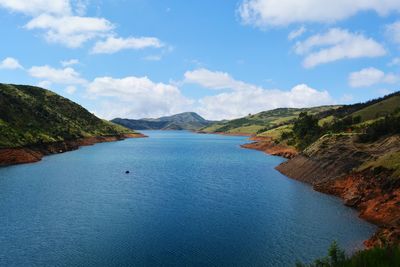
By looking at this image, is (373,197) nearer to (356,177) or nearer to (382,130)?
(356,177)

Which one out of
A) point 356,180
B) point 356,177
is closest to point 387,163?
point 356,180

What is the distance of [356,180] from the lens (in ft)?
236

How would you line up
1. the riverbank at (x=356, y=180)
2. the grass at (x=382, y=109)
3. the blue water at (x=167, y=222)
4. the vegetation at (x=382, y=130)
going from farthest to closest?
the grass at (x=382, y=109) → the vegetation at (x=382, y=130) → the riverbank at (x=356, y=180) → the blue water at (x=167, y=222)

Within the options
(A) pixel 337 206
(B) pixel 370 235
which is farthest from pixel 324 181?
(B) pixel 370 235

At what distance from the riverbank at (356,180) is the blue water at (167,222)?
9.14 ft

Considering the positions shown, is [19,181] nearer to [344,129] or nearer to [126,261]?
[126,261]

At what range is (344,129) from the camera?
130 meters

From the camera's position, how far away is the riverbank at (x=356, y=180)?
165 feet

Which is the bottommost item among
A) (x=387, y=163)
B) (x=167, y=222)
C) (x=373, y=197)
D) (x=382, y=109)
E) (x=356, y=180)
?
(x=167, y=222)

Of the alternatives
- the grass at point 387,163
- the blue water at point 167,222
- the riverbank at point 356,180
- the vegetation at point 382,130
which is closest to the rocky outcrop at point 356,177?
the riverbank at point 356,180

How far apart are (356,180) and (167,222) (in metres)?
42.8

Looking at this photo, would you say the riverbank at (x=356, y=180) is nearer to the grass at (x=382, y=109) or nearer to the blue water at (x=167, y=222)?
the blue water at (x=167, y=222)

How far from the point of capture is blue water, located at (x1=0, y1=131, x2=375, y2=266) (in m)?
39.6

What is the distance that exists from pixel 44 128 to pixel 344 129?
15041 centimetres
